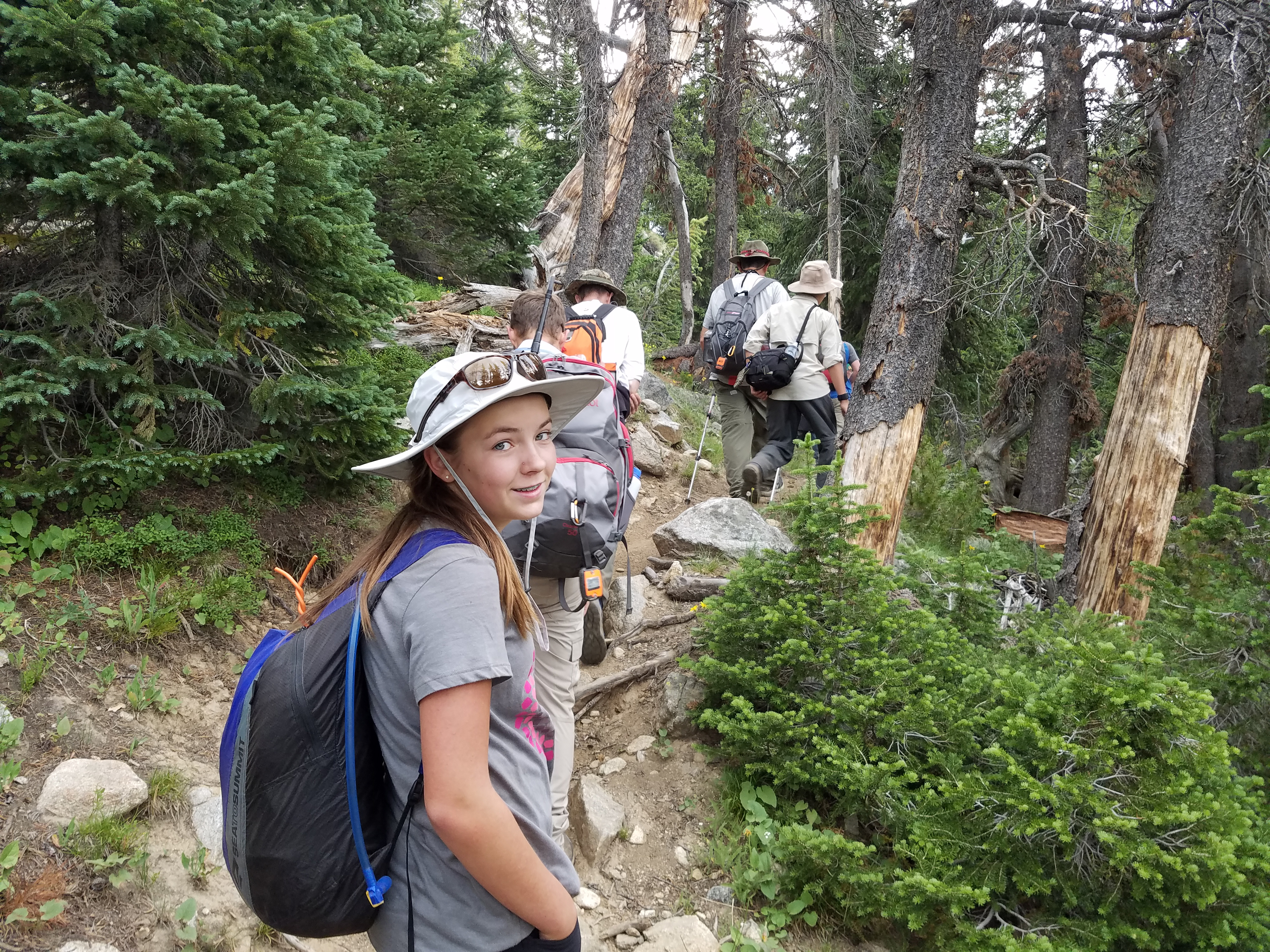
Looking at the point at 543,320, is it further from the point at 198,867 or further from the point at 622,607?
the point at 622,607

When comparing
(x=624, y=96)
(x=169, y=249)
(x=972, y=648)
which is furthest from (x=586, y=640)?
(x=624, y=96)

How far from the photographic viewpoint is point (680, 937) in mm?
3236

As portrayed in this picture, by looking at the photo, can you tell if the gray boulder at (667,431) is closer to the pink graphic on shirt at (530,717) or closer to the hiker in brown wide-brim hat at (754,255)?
the hiker in brown wide-brim hat at (754,255)

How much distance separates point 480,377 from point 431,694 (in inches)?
26.5

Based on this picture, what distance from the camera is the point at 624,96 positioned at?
1066 cm

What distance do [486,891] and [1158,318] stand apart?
6007 mm

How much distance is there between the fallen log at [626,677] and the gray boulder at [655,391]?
21.8ft

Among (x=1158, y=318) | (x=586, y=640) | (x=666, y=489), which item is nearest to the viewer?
(x=586, y=640)

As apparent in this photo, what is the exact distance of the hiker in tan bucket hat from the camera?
7176 millimetres

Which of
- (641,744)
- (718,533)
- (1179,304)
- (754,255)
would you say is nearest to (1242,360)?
(1179,304)

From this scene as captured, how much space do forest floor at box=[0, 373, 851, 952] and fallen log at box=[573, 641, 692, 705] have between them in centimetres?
6

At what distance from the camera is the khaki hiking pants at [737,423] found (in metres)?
8.00

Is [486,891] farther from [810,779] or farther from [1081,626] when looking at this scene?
[1081,626]

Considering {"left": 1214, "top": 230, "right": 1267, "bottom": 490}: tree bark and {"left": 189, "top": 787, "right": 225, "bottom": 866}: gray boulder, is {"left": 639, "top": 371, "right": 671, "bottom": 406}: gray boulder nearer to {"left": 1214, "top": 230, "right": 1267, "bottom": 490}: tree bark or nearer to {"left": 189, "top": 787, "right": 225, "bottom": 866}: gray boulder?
{"left": 1214, "top": 230, "right": 1267, "bottom": 490}: tree bark
